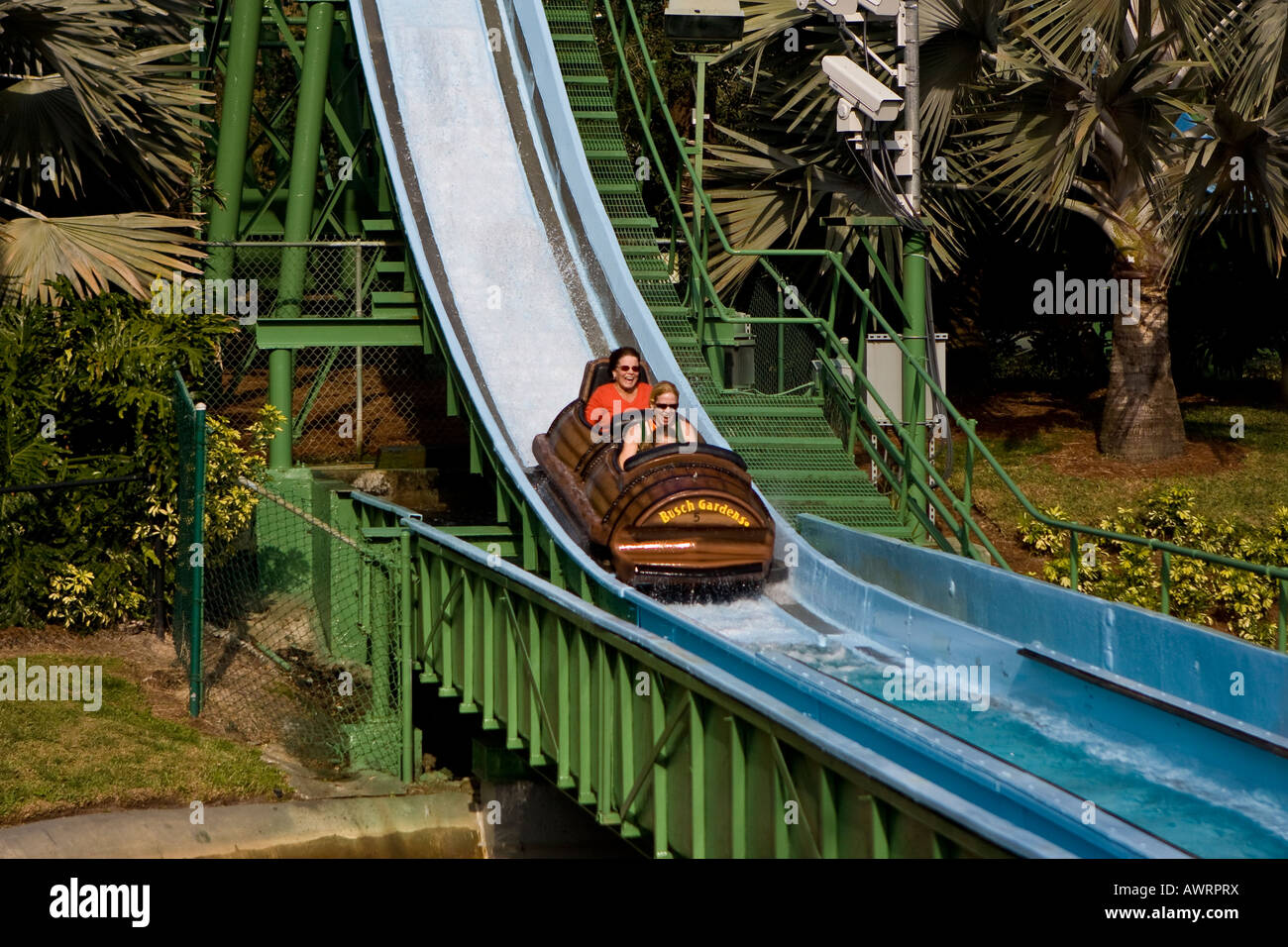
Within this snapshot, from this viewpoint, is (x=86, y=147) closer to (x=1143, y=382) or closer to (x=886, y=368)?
(x=886, y=368)

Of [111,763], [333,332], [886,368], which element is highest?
[333,332]

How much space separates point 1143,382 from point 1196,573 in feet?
13.4

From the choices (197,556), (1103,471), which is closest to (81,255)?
(197,556)

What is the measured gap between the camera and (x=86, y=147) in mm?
11484

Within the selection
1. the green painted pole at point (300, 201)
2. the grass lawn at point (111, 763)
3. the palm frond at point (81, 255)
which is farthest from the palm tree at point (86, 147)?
the grass lawn at point (111, 763)

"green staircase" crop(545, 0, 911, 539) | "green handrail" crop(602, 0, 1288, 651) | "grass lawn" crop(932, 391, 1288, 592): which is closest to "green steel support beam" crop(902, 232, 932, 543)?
"green handrail" crop(602, 0, 1288, 651)

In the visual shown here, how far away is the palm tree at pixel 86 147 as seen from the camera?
35.6 ft

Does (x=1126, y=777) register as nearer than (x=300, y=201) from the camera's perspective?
Yes

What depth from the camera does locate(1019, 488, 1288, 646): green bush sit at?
42.2ft

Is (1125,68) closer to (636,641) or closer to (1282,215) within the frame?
(1282,215)

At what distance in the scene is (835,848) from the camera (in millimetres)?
5551

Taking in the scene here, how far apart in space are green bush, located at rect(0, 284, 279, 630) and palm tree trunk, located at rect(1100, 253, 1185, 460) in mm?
9673

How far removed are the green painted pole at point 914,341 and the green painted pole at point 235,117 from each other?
650 centimetres
